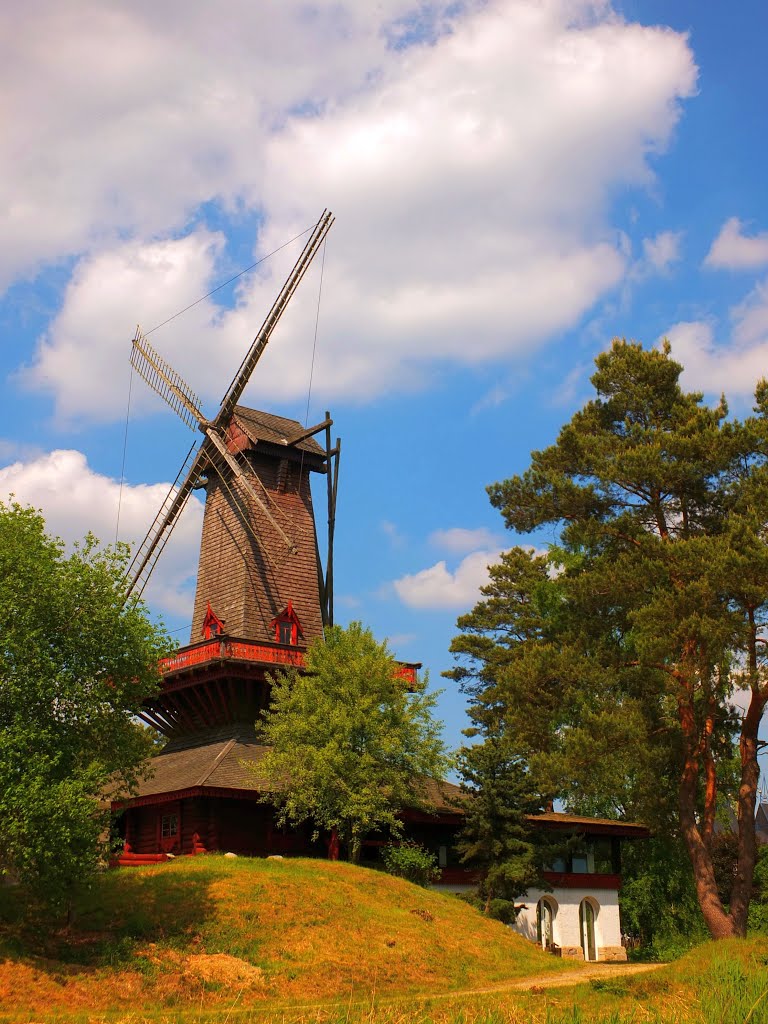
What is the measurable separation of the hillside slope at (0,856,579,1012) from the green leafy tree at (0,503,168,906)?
67.5 inches

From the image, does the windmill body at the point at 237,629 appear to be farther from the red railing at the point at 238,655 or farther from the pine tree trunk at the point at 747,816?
the pine tree trunk at the point at 747,816

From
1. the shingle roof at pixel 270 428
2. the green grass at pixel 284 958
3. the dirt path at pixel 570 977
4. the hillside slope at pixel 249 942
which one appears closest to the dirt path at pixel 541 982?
the dirt path at pixel 570 977

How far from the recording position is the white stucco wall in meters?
36.3

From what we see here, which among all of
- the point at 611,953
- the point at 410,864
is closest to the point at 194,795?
the point at 410,864

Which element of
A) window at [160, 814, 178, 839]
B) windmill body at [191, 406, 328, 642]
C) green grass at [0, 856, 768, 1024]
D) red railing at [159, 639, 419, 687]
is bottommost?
green grass at [0, 856, 768, 1024]

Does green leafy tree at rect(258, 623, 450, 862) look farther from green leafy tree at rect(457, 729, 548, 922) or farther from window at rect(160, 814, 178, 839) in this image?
window at rect(160, 814, 178, 839)

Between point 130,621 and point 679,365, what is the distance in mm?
19421

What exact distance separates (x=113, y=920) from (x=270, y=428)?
24.1 m

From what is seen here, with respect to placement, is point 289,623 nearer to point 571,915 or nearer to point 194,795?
point 194,795

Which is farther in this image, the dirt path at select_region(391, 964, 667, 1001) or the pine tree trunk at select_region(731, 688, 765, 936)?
the pine tree trunk at select_region(731, 688, 765, 936)

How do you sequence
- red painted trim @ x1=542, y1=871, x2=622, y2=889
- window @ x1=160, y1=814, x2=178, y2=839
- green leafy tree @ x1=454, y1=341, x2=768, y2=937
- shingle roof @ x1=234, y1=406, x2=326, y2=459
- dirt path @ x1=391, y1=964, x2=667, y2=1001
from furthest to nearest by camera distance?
shingle roof @ x1=234, y1=406, x2=326, y2=459 → red painted trim @ x1=542, y1=871, x2=622, y2=889 → window @ x1=160, y1=814, x2=178, y2=839 → green leafy tree @ x1=454, y1=341, x2=768, y2=937 → dirt path @ x1=391, y1=964, x2=667, y2=1001

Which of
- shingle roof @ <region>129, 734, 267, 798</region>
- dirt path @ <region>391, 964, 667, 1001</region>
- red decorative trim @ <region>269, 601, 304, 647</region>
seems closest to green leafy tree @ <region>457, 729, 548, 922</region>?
dirt path @ <region>391, 964, 667, 1001</region>

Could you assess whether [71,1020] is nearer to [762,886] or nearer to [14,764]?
[14,764]

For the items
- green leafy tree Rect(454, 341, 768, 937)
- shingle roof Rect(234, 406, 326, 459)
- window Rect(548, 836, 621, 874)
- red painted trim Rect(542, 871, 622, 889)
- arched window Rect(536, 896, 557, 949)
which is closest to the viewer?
green leafy tree Rect(454, 341, 768, 937)
